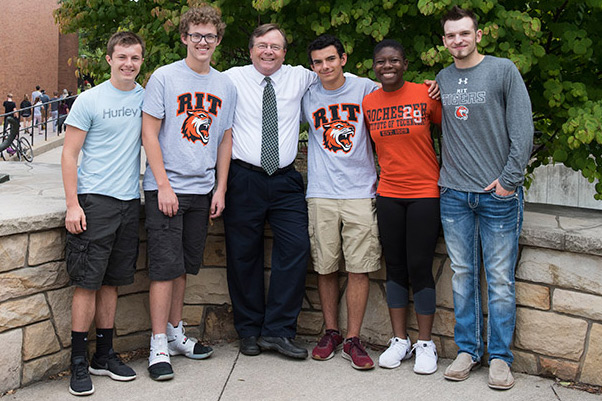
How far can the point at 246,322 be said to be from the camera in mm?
3891

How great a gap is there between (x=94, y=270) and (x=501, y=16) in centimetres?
324

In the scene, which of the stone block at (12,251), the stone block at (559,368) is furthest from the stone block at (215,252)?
the stone block at (559,368)

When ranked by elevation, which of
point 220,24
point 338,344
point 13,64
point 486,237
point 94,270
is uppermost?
→ point 13,64

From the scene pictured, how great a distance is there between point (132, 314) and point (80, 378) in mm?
682

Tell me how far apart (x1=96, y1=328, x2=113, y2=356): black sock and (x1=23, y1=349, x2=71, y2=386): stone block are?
213mm

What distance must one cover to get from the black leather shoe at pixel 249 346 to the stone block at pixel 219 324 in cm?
29

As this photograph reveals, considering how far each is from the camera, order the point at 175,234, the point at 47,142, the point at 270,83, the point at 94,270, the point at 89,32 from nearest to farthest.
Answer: the point at 94,270
the point at 175,234
the point at 270,83
the point at 89,32
the point at 47,142

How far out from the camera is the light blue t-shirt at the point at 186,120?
11.3 ft

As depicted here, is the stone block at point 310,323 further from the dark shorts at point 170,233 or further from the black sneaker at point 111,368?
the black sneaker at point 111,368

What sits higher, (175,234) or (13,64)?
(13,64)

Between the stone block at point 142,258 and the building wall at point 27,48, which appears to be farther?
the building wall at point 27,48

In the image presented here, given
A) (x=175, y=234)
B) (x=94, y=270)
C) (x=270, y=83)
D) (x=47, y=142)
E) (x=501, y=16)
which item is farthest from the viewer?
(x=47, y=142)

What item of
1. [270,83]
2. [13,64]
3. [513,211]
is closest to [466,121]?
[513,211]

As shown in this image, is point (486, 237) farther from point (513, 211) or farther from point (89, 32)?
point (89, 32)
